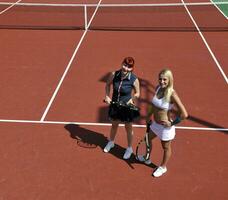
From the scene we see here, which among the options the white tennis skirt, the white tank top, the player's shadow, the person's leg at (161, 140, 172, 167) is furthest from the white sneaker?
the white tank top

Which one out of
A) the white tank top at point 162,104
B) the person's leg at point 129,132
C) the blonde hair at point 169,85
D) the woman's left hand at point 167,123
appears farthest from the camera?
the person's leg at point 129,132

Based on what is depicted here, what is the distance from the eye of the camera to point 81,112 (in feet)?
31.4

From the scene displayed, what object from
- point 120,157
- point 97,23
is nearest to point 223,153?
point 120,157

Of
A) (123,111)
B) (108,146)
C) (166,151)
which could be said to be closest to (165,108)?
(166,151)

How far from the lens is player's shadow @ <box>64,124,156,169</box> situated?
7.92 metres

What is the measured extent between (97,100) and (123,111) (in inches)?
122

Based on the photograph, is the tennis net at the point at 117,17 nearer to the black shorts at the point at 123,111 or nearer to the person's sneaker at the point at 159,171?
the black shorts at the point at 123,111

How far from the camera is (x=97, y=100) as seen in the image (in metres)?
10.2

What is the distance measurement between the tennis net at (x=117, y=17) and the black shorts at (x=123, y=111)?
8709 mm

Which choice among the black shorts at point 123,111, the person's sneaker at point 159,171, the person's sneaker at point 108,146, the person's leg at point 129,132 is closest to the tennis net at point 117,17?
the person's sneaker at point 108,146

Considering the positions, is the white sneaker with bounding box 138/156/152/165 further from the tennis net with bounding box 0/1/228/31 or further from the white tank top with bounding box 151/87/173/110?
the tennis net with bounding box 0/1/228/31

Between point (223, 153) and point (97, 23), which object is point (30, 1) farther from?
point (223, 153)

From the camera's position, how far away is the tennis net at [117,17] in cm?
1617

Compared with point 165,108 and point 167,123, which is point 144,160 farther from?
point 165,108
